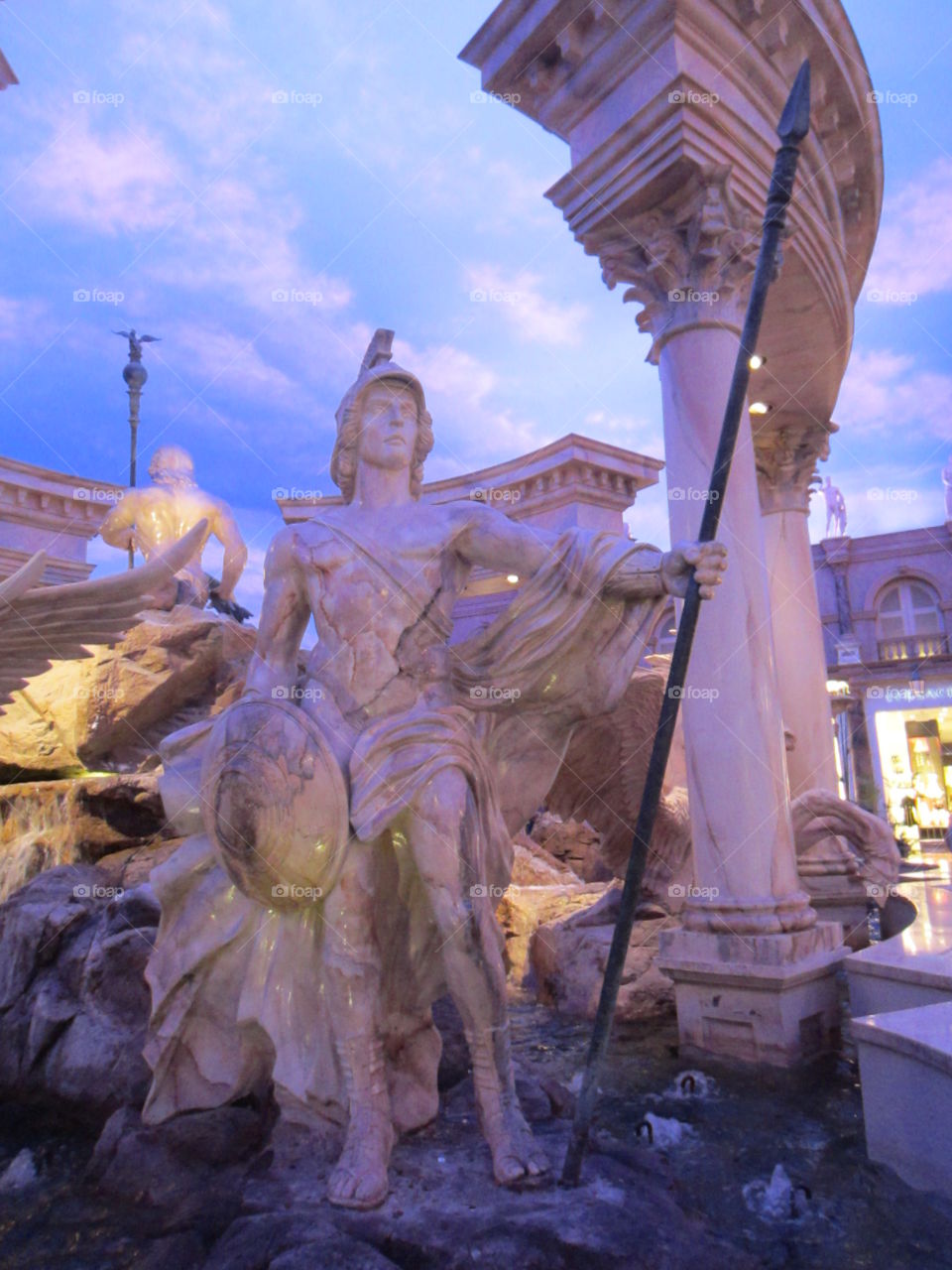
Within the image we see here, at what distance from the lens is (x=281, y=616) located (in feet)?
9.34

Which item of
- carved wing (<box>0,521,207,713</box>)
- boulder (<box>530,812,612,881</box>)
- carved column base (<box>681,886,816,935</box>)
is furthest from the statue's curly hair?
boulder (<box>530,812,612,881</box>)

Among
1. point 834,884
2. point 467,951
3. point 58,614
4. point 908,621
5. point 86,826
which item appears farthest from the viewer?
point 908,621

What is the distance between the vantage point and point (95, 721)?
6.95 m

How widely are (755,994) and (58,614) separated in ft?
11.4

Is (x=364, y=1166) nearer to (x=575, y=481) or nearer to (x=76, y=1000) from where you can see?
(x=76, y=1000)

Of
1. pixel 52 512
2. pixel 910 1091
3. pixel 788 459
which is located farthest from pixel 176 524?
pixel 910 1091

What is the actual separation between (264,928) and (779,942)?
7.98 ft

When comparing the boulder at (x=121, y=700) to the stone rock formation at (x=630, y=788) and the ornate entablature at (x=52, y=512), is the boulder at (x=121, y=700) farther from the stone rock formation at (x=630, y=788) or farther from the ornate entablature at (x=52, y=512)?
the ornate entablature at (x=52, y=512)

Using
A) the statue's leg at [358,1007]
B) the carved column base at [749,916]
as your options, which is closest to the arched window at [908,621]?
the carved column base at [749,916]

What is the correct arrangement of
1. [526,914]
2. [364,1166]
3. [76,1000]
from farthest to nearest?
[526,914] → [76,1000] → [364,1166]

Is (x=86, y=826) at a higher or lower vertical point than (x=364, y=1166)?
higher

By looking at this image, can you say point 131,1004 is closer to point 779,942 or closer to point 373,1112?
point 373,1112

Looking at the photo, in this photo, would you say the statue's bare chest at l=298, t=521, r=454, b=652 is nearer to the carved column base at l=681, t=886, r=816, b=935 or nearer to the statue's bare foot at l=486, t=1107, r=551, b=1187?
the statue's bare foot at l=486, t=1107, r=551, b=1187

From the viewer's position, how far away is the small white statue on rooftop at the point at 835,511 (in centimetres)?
2491
